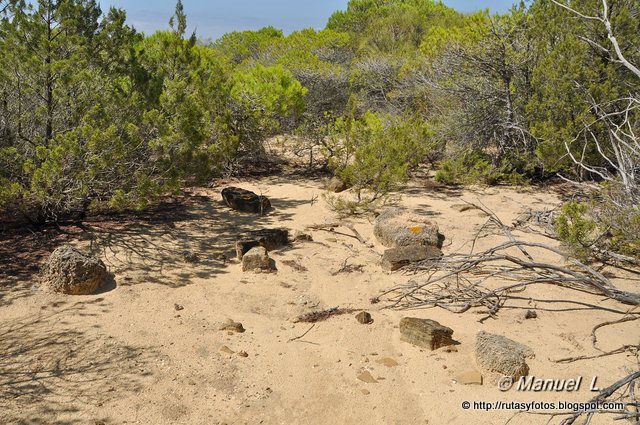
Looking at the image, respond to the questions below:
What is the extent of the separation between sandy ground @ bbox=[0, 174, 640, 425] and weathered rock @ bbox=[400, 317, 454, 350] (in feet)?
0.29

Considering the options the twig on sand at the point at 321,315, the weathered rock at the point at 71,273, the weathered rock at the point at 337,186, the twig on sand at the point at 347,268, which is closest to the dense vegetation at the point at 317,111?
the weathered rock at the point at 337,186

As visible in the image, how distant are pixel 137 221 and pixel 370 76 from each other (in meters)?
13.1

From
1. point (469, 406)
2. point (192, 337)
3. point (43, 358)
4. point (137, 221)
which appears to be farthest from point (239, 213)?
point (469, 406)

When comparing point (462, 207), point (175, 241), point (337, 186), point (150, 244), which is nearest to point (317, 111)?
point (337, 186)

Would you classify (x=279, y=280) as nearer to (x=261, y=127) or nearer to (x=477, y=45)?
(x=261, y=127)

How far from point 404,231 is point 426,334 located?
338cm

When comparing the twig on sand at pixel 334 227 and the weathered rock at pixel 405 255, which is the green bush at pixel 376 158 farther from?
the weathered rock at pixel 405 255

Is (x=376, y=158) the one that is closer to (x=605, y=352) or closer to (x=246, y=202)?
(x=246, y=202)

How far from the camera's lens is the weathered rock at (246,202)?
10758 mm

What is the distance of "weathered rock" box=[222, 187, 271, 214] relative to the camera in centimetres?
1076

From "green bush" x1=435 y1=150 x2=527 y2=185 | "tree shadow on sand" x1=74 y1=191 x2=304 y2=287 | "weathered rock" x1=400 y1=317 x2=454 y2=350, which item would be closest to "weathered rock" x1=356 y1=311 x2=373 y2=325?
"weathered rock" x1=400 y1=317 x2=454 y2=350

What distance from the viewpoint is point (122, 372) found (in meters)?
5.02

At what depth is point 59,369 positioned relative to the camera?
4984 millimetres

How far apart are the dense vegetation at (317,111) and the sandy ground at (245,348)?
120cm
